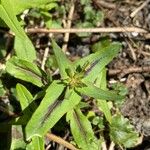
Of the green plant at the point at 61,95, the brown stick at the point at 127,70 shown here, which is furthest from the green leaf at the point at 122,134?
the brown stick at the point at 127,70

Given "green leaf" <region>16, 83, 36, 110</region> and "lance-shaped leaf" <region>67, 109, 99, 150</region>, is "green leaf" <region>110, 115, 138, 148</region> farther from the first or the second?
"green leaf" <region>16, 83, 36, 110</region>

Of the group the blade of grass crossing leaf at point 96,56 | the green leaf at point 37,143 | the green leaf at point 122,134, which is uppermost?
the blade of grass crossing leaf at point 96,56

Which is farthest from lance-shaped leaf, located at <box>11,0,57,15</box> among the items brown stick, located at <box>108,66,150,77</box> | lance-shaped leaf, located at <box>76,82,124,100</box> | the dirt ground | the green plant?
brown stick, located at <box>108,66,150,77</box>

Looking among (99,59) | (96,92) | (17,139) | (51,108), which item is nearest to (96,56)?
(99,59)

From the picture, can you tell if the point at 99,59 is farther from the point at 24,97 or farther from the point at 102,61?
the point at 24,97

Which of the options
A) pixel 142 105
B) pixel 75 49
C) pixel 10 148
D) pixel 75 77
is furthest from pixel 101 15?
pixel 10 148

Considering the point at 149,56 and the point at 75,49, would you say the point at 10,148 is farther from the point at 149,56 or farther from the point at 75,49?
the point at 149,56

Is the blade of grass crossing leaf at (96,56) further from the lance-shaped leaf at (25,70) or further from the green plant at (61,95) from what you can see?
the lance-shaped leaf at (25,70)
